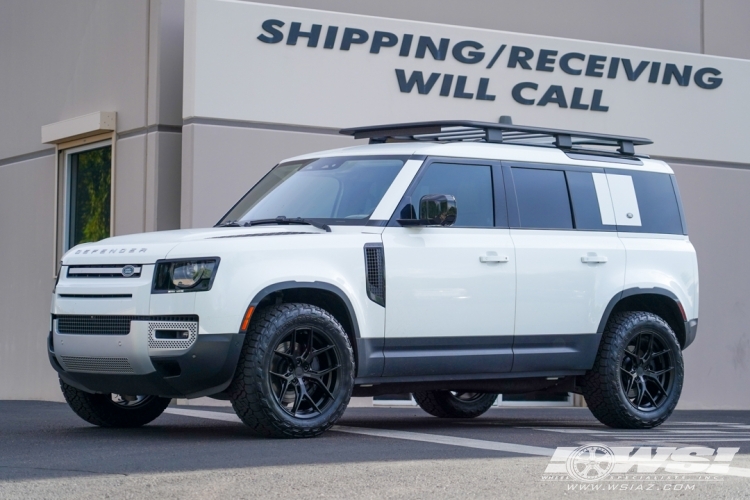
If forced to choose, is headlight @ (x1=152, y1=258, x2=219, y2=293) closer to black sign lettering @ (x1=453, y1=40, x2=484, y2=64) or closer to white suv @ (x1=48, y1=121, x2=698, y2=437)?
white suv @ (x1=48, y1=121, x2=698, y2=437)

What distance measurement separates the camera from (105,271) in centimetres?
762

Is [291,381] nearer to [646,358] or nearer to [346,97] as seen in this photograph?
[646,358]

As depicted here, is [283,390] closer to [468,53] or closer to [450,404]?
[450,404]

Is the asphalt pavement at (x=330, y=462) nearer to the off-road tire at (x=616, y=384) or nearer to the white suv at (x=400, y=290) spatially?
the off-road tire at (x=616, y=384)

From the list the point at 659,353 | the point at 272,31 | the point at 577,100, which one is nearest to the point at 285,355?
the point at 659,353

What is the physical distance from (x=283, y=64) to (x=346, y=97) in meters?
0.90

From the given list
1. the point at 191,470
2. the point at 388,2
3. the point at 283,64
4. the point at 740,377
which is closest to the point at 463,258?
the point at 191,470

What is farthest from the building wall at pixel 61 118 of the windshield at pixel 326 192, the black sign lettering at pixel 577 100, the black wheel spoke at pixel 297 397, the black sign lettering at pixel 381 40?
the black wheel spoke at pixel 297 397

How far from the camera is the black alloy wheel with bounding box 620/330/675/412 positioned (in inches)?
372

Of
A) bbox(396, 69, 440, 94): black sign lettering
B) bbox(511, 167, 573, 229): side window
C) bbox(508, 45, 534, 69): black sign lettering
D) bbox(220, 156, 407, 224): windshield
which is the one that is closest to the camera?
bbox(220, 156, 407, 224): windshield

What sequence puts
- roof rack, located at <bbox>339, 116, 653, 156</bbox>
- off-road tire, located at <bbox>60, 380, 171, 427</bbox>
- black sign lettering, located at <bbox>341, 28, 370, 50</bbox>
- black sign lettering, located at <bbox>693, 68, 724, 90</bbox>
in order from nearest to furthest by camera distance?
1. off-road tire, located at <bbox>60, 380, 171, 427</bbox>
2. roof rack, located at <bbox>339, 116, 653, 156</bbox>
3. black sign lettering, located at <bbox>341, 28, 370, 50</bbox>
4. black sign lettering, located at <bbox>693, 68, 724, 90</bbox>

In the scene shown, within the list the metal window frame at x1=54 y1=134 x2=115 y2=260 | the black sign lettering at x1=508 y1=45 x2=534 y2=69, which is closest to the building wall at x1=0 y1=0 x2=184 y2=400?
the metal window frame at x1=54 y1=134 x2=115 y2=260

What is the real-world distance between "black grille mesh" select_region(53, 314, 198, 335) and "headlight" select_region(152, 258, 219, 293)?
17 cm

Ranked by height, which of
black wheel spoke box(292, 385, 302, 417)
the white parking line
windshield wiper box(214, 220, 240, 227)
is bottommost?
the white parking line
